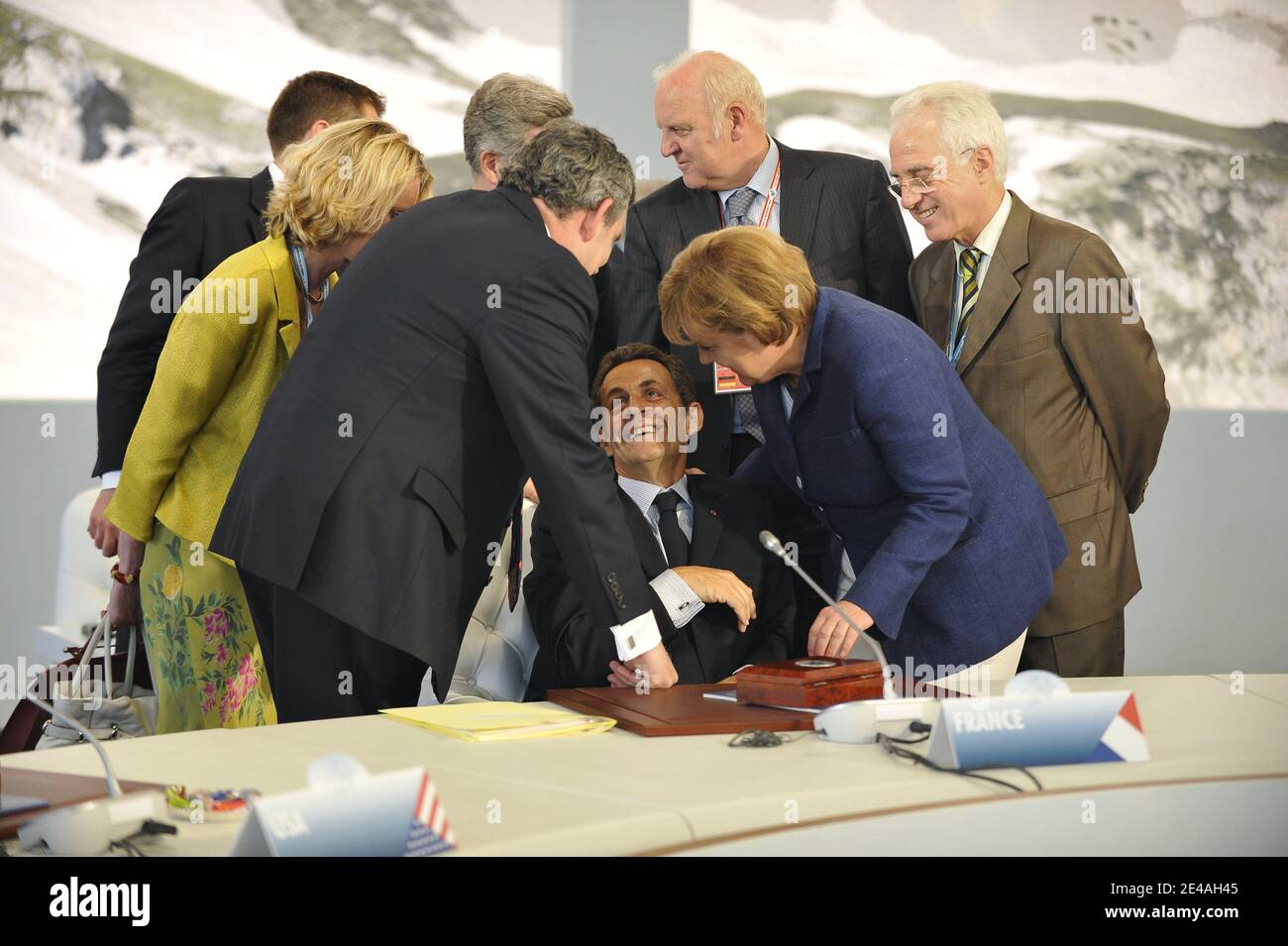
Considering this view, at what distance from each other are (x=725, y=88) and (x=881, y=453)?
1.11m

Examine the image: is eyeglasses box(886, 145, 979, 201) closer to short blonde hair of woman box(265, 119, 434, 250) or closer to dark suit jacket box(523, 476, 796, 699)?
dark suit jacket box(523, 476, 796, 699)

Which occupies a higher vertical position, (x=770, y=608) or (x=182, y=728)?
(x=770, y=608)

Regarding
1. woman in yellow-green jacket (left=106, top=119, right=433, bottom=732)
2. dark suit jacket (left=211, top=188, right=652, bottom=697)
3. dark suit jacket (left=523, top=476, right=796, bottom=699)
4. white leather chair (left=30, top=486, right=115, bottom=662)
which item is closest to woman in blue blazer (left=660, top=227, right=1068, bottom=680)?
dark suit jacket (left=523, top=476, right=796, bottom=699)

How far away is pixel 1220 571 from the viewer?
6238 mm

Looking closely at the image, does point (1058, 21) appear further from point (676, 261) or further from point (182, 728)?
point (182, 728)

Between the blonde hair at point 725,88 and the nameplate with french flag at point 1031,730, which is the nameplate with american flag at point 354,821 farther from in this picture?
the blonde hair at point 725,88

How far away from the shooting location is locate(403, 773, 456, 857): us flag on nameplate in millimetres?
1282

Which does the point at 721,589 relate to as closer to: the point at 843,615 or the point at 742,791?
the point at 843,615

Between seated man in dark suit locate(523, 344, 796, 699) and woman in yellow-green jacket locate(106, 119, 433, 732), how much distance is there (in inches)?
20.8

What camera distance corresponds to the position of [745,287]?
223cm

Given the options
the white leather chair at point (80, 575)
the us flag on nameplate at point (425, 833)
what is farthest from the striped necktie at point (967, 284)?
the white leather chair at point (80, 575)

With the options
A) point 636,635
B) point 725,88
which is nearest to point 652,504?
point 636,635
